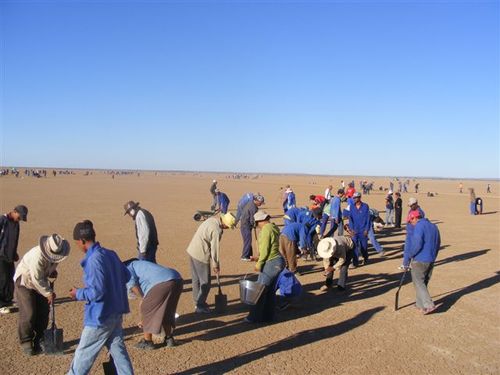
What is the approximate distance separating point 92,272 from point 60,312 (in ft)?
13.1

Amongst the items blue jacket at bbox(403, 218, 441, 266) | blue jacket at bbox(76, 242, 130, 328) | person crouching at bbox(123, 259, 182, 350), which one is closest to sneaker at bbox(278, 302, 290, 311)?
Answer: blue jacket at bbox(403, 218, 441, 266)

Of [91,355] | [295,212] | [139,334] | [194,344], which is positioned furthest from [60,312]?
[295,212]

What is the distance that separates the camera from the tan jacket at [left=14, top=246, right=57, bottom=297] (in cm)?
541

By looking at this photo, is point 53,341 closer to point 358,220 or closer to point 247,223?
point 247,223

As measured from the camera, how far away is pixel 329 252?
859 centimetres

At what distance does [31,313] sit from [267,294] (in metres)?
3.40

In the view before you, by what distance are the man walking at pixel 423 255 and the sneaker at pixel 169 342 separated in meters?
4.19

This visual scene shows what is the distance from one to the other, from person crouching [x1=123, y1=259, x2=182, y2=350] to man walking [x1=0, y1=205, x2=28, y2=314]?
8.80 ft

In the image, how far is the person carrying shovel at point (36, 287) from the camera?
5113 mm

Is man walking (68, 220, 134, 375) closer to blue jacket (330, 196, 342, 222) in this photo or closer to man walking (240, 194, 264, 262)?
man walking (240, 194, 264, 262)

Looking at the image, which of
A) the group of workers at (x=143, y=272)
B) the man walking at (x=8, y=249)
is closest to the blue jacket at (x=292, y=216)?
the group of workers at (x=143, y=272)

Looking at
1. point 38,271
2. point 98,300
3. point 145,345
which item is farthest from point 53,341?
point 98,300

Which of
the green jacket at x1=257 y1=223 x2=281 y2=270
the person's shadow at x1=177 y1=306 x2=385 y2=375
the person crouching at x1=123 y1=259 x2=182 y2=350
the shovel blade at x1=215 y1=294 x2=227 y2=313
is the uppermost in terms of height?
the green jacket at x1=257 y1=223 x2=281 y2=270

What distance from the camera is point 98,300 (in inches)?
170
